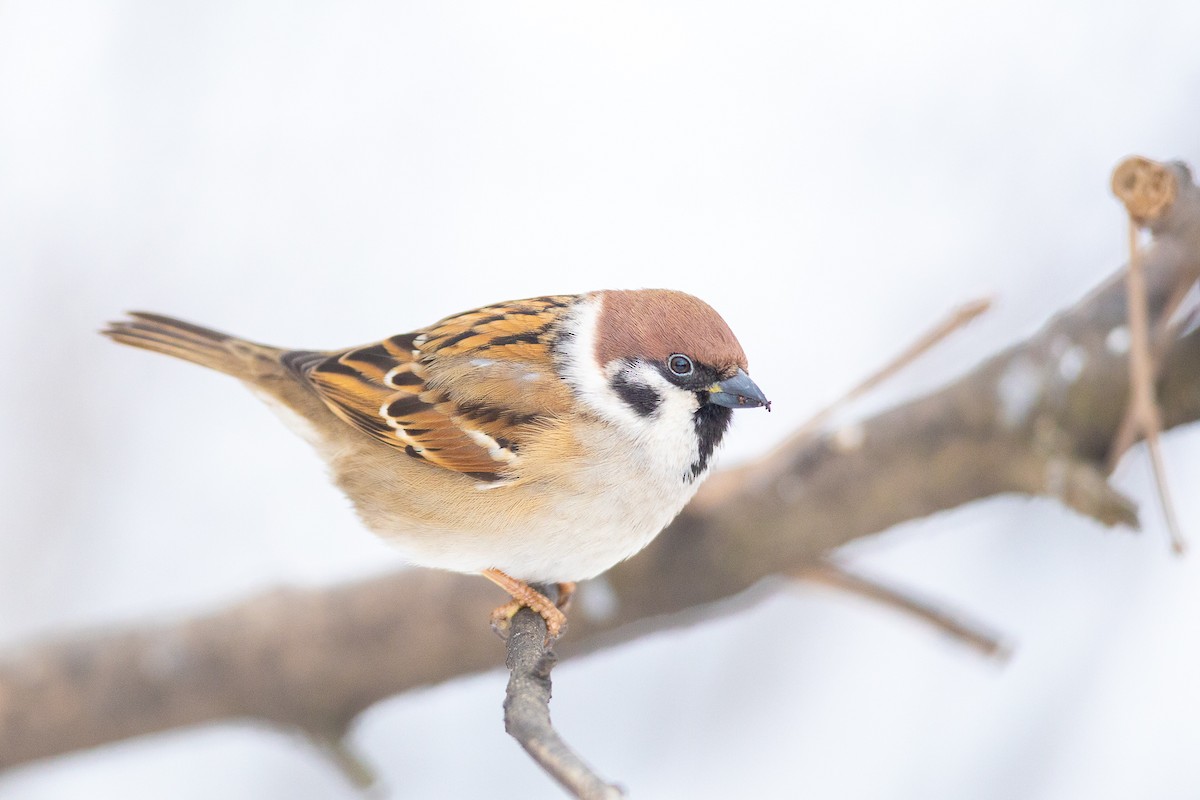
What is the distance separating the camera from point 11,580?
4.89 meters

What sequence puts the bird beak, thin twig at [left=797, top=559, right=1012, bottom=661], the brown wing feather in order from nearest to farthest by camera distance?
1. the bird beak
2. the brown wing feather
3. thin twig at [left=797, top=559, right=1012, bottom=661]

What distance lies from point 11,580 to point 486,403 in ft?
11.6

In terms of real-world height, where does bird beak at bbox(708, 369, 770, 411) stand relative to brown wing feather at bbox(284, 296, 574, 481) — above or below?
above

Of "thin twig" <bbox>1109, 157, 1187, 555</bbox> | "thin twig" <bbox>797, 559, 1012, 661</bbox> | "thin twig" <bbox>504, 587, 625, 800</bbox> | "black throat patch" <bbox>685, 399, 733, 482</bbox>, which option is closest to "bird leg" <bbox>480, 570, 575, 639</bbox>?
"thin twig" <bbox>504, 587, 625, 800</bbox>

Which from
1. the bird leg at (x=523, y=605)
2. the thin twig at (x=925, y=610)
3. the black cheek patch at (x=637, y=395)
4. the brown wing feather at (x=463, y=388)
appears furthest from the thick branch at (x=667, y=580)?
the black cheek patch at (x=637, y=395)

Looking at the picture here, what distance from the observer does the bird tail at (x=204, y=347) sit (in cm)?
298

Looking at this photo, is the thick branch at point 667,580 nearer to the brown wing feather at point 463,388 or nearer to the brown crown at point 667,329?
the brown wing feather at point 463,388

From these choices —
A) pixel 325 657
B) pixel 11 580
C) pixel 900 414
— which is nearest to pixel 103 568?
pixel 11 580

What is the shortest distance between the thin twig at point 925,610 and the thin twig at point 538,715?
1144 mm

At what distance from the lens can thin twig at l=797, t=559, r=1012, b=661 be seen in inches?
108

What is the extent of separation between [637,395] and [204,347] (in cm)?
153

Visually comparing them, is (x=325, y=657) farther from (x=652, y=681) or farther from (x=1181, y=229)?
(x=1181, y=229)

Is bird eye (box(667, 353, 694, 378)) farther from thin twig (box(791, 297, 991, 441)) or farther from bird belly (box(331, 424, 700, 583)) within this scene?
thin twig (box(791, 297, 991, 441))

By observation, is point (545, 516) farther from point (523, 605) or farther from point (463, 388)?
point (463, 388)
